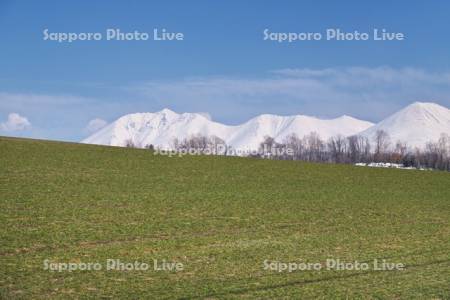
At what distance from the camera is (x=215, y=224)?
86.9 ft

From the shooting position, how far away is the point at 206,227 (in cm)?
2569

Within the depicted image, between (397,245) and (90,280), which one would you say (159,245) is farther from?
(397,245)

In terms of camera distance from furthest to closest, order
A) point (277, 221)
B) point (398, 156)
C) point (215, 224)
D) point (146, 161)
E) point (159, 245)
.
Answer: point (398, 156) < point (146, 161) < point (277, 221) < point (215, 224) < point (159, 245)

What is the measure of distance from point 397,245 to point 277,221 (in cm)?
661

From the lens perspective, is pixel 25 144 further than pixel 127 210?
Yes

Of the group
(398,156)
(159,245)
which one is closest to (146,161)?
(159,245)

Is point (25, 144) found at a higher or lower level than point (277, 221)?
higher

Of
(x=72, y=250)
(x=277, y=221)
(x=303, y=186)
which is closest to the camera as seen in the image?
(x=72, y=250)

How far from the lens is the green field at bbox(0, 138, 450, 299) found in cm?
1597

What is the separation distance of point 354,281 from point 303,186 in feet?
84.3

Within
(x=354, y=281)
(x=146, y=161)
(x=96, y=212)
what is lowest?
(x=354, y=281)

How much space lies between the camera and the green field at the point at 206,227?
1597 cm

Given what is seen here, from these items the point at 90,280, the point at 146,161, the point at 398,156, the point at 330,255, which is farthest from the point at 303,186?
the point at 398,156

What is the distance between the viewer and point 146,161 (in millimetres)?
48062
